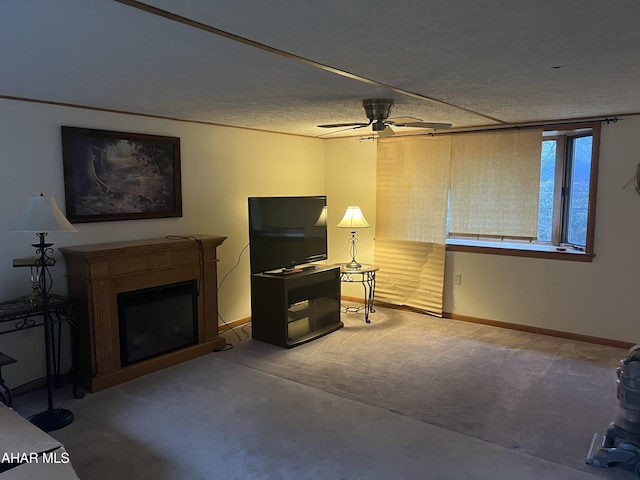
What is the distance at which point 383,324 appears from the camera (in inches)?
200

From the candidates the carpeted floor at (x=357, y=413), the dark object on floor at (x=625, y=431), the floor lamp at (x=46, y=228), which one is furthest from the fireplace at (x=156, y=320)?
the dark object on floor at (x=625, y=431)

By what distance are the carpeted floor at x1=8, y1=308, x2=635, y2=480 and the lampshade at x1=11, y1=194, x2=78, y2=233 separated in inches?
49.0

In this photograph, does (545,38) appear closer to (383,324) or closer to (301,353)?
(301,353)

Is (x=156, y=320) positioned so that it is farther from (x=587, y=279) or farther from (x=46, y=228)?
(x=587, y=279)

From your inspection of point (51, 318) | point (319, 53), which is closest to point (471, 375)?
point (319, 53)

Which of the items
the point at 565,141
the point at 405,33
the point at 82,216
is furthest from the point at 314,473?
the point at 565,141

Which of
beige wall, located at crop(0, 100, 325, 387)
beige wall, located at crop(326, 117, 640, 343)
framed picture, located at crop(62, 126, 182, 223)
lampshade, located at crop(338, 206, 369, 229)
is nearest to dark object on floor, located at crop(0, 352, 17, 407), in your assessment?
beige wall, located at crop(0, 100, 325, 387)

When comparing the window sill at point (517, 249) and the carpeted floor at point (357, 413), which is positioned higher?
the window sill at point (517, 249)

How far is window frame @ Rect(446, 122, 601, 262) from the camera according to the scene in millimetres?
4371

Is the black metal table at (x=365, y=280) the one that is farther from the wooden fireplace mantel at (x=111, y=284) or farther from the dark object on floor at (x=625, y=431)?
the dark object on floor at (x=625, y=431)

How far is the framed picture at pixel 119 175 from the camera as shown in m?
3.60

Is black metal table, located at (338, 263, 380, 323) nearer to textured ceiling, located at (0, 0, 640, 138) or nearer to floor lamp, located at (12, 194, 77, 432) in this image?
textured ceiling, located at (0, 0, 640, 138)

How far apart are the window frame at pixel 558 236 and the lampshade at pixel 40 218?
3.83 m

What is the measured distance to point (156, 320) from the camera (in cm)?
387
